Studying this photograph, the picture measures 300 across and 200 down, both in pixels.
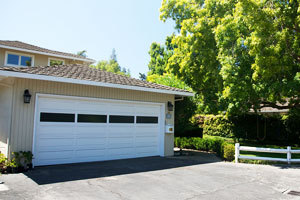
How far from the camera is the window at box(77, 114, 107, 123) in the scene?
941 cm

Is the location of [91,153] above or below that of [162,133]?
below

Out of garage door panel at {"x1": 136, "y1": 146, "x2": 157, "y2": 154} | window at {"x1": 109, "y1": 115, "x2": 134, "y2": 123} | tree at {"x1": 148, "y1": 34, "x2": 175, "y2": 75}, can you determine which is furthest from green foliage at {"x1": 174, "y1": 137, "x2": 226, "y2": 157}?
tree at {"x1": 148, "y1": 34, "x2": 175, "y2": 75}

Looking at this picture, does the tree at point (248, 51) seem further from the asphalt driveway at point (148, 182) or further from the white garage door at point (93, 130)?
the white garage door at point (93, 130)

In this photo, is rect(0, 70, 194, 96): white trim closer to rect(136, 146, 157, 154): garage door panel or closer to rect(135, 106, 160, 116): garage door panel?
rect(135, 106, 160, 116): garage door panel

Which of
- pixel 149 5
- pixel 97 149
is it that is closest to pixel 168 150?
pixel 97 149

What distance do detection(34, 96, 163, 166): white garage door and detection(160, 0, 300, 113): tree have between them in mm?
4079

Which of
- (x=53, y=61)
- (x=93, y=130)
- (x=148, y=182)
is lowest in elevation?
(x=148, y=182)

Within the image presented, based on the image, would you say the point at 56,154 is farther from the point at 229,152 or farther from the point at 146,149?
the point at 229,152

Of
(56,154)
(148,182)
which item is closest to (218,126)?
(56,154)

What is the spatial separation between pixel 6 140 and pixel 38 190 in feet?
10.7

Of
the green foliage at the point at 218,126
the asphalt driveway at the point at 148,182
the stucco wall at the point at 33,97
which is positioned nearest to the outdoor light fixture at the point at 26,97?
the stucco wall at the point at 33,97

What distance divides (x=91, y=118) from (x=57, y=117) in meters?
1.28

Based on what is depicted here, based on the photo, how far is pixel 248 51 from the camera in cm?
1223

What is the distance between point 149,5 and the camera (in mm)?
20578
